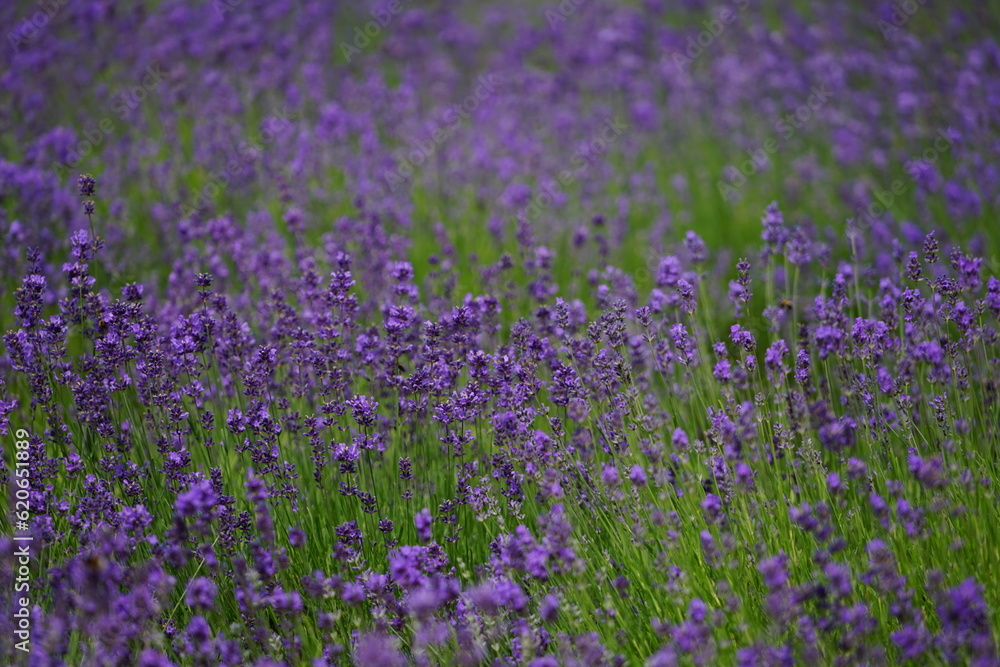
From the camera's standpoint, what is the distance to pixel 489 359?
2.75m

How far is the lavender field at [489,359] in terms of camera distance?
215cm

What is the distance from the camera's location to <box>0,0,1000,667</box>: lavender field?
215cm

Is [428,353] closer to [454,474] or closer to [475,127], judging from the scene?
[454,474]

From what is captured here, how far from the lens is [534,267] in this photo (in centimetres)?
442

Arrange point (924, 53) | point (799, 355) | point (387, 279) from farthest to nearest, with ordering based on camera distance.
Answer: point (924, 53) → point (387, 279) → point (799, 355)

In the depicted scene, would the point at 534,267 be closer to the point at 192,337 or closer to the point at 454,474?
the point at 454,474

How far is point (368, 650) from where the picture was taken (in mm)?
1573

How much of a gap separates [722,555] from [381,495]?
47.2 inches

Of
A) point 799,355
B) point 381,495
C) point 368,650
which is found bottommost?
point 799,355

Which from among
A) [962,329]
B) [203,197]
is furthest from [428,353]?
[203,197]

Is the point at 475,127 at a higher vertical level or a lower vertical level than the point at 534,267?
higher

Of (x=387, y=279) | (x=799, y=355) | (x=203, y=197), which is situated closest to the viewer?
(x=799, y=355)

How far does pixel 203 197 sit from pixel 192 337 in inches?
86.9

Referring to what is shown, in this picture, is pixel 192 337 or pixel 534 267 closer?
pixel 192 337
